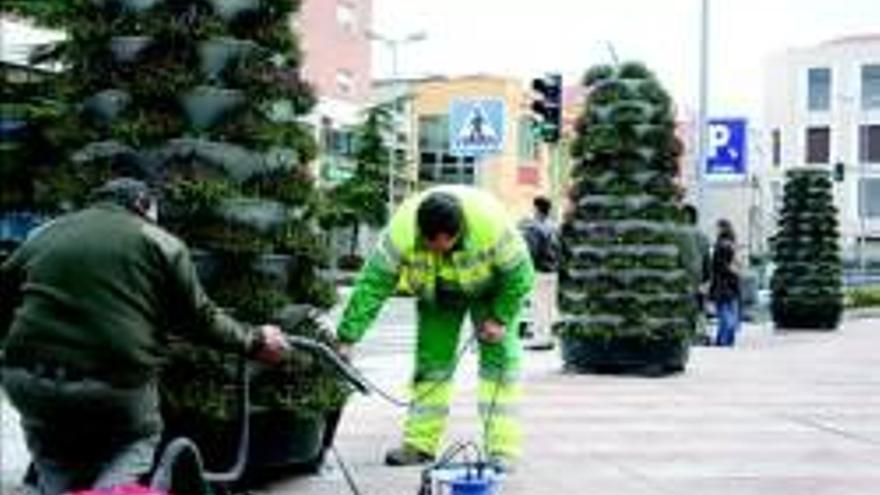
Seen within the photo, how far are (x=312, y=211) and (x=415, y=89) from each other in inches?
3067

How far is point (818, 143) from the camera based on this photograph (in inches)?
4250

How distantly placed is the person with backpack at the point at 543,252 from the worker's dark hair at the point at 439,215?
35.8ft

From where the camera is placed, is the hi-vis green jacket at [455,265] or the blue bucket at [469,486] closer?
the blue bucket at [469,486]

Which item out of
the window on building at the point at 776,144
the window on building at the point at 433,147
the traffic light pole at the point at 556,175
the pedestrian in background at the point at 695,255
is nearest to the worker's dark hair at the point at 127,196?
the pedestrian in background at the point at 695,255

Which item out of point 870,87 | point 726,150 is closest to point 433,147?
point 870,87

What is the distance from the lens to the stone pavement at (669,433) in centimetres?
1047

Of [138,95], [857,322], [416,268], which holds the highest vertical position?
[138,95]

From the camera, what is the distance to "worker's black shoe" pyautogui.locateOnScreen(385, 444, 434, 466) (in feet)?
35.3

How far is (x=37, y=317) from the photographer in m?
6.22

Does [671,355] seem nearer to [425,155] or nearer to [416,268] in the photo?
[416,268]

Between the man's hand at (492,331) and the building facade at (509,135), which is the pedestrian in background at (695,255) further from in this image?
the building facade at (509,135)

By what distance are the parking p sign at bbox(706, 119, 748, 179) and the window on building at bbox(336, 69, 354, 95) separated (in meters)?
49.1

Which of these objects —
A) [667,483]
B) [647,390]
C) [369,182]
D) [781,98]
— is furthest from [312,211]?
[781,98]

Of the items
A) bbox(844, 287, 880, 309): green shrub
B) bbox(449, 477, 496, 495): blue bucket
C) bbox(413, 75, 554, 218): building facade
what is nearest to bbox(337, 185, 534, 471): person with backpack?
bbox(449, 477, 496, 495): blue bucket
